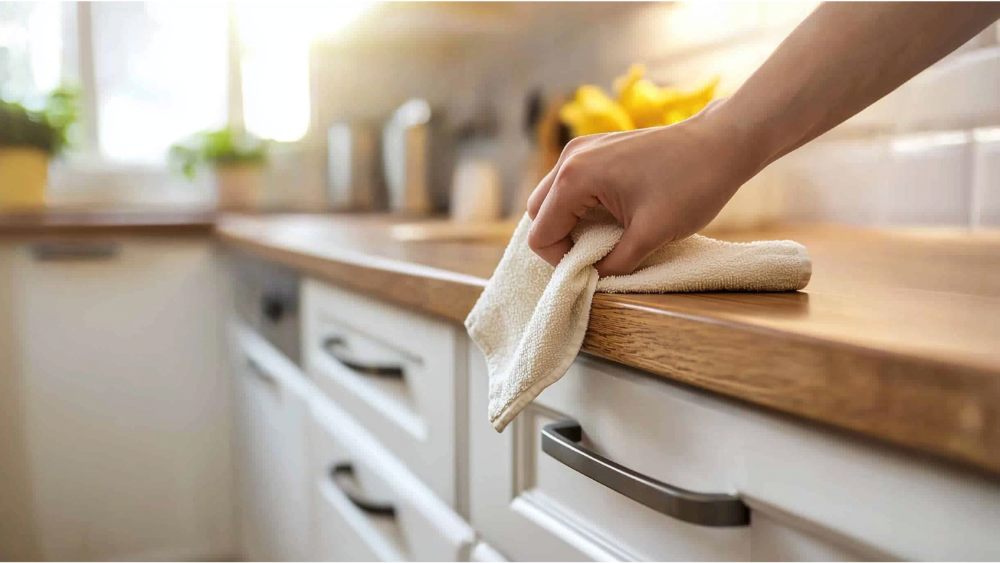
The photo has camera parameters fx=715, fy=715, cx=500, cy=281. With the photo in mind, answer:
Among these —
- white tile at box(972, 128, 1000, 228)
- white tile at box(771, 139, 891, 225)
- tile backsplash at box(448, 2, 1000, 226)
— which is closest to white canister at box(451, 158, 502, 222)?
tile backsplash at box(448, 2, 1000, 226)

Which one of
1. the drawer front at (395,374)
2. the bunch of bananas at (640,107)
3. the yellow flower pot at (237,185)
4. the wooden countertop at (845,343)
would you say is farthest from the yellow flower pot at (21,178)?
the wooden countertop at (845,343)

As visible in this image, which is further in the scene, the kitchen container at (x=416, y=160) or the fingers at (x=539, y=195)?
the kitchen container at (x=416, y=160)

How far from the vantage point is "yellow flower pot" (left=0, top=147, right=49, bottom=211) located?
6.16 feet

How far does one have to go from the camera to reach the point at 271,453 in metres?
1.22

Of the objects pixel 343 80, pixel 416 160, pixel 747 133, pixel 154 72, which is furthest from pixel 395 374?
pixel 154 72

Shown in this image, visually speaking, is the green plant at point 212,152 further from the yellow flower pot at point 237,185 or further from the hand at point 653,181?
the hand at point 653,181

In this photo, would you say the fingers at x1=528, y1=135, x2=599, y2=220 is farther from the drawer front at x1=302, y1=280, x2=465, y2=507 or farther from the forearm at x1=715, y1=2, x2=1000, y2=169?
the drawer front at x1=302, y1=280, x2=465, y2=507

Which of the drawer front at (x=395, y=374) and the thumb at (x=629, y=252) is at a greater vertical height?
the thumb at (x=629, y=252)

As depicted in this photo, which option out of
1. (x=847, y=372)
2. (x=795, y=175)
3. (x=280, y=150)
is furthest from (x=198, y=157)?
(x=847, y=372)

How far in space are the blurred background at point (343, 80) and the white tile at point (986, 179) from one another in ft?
1.30

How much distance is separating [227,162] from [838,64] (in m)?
2.07

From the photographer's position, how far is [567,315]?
37 cm

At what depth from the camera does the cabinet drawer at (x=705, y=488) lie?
25cm

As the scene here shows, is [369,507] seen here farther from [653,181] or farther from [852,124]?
[852,124]
